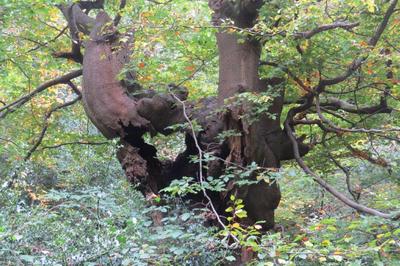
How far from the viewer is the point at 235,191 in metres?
4.44

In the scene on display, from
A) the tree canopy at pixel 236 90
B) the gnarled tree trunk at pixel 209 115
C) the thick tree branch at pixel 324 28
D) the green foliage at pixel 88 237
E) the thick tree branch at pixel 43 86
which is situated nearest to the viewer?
the green foliage at pixel 88 237

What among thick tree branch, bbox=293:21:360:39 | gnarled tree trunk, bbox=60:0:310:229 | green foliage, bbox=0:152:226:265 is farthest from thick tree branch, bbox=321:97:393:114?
green foliage, bbox=0:152:226:265

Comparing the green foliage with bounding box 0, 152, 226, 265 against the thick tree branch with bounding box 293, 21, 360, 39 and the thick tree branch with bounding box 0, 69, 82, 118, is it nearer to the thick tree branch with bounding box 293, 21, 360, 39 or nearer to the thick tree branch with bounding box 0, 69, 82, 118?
the thick tree branch with bounding box 293, 21, 360, 39

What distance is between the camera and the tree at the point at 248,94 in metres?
4.30

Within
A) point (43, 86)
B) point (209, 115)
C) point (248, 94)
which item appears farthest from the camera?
point (43, 86)

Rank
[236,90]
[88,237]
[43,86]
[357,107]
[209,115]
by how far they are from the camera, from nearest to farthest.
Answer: [88,237], [236,90], [209,115], [357,107], [43,86]

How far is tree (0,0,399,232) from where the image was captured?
430 cm

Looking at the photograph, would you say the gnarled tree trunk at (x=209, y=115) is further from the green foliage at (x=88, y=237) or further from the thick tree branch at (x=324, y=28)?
the green foliage at (x=88, y=237)

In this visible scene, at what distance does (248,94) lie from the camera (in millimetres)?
4082

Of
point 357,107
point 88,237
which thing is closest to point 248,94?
point 357,107

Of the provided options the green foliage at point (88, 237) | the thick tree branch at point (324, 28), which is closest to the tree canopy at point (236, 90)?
the thick tree branch at point (324, 28)

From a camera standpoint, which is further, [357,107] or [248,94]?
[357,107]

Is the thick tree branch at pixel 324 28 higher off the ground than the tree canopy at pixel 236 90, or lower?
higher

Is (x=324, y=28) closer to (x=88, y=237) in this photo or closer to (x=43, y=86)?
(x=88, y=237)
